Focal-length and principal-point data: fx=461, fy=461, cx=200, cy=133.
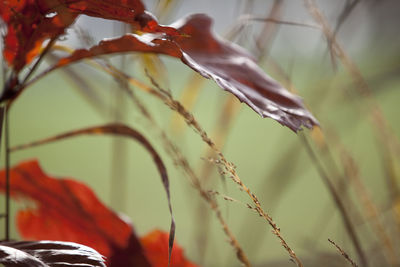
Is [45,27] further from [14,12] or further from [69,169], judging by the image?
[69,169]

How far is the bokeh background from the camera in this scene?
1.68 ft

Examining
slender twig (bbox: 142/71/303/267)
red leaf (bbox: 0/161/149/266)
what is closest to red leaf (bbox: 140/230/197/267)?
red leaf (bbox: 0/161/149/266)

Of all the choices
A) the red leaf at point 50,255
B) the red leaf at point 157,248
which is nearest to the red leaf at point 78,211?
the red leaf at point 157,248

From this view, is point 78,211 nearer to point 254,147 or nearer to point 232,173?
point 232,173

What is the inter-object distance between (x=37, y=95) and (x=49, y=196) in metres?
2.03

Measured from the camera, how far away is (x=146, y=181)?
5.54 feet

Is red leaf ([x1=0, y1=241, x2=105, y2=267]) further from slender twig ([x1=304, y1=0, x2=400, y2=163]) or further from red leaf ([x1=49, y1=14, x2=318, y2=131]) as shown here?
slender twig ([x1=304, y1=0, x2=400, y2=163])

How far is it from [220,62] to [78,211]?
0.51ft

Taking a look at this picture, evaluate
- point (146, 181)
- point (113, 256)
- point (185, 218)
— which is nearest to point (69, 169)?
point (146, 181)

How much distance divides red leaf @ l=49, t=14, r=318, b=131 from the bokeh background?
0.07 meters

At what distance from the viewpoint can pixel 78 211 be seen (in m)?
0.33

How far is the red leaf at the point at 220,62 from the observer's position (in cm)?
20

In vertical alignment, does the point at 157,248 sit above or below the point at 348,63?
below

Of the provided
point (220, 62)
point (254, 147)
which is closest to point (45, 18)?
point (220, 62)
